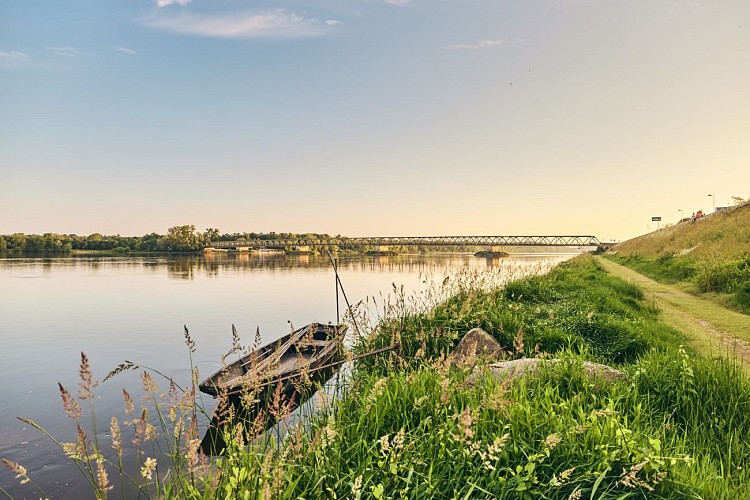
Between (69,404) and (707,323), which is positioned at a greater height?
(69,404)

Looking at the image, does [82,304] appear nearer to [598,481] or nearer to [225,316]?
[225,316]

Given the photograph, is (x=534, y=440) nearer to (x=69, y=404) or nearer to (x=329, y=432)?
(x=329, y=432)

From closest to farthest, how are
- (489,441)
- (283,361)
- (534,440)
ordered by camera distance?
(534,440)
(489,441)
(283,361)

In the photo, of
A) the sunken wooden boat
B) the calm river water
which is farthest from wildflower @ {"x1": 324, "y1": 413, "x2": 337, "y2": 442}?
the calm river water

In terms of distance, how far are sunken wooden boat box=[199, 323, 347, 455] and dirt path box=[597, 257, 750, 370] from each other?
7.80 m

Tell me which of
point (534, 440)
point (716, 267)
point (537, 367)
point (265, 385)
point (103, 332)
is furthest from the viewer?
Result: point (103, 332)

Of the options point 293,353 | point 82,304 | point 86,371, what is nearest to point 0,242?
point 82,304

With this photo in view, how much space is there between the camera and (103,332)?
25.4 metres

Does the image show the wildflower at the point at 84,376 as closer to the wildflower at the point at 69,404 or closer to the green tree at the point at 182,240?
the wildflower at the point at 69,404

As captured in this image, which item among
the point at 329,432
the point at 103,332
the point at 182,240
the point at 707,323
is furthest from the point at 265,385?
the point at 182,240

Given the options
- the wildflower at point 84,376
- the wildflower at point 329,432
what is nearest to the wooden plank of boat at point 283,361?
the wildflower at point 329,432

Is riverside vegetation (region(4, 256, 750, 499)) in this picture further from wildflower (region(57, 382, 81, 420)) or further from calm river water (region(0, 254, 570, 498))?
calm river water (region(0, 254, 570, 498))

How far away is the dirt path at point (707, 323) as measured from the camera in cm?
1086

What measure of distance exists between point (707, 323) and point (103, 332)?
26829mm
